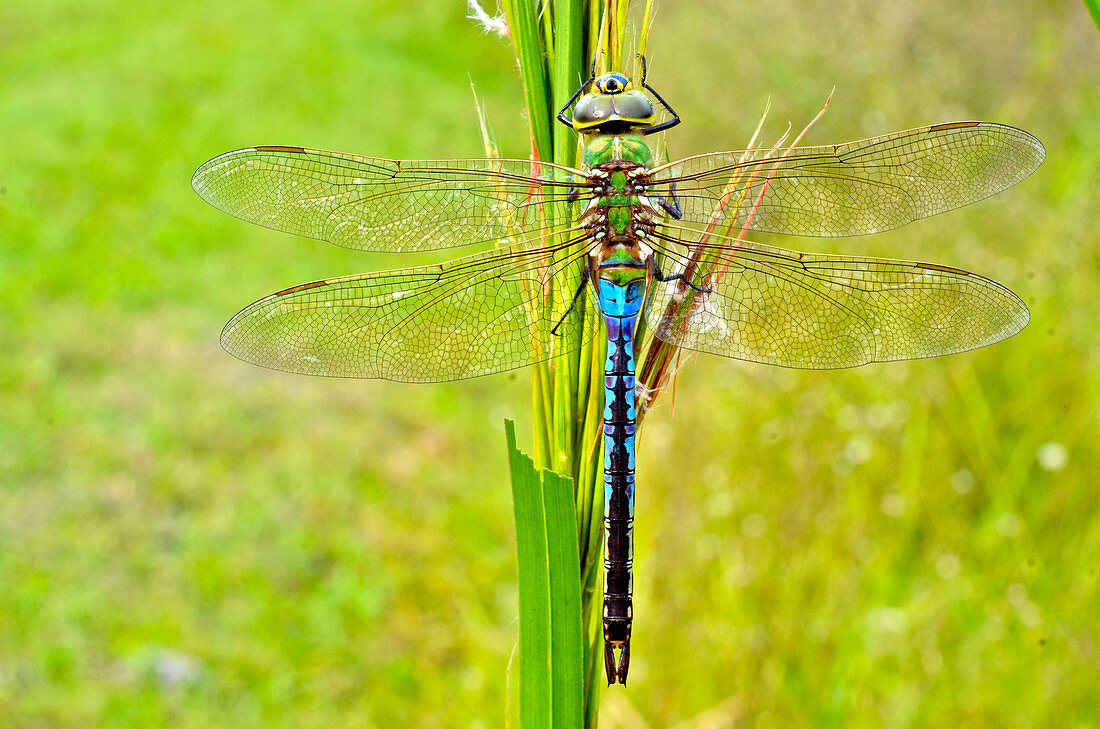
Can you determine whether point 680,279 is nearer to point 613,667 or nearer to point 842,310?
point 842,310

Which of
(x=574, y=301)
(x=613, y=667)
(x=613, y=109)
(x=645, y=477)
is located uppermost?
(x=613, y=109)

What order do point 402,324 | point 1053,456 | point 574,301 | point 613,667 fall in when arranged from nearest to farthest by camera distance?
point 613,667 < point 574,301 < point 402,324 < point 1053,456

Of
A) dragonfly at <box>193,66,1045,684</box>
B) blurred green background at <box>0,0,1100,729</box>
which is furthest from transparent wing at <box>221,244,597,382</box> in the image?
blurred green background at <box>0,0,1100,729</box>

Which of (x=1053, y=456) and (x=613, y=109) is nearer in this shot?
(x=613, y=109)

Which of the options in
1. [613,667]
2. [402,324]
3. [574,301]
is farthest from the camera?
[402,324]

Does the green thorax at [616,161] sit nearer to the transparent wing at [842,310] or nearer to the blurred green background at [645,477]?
the transparent wing at [842,310]

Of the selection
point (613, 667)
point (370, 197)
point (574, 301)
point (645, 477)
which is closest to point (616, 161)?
point (574, 301)

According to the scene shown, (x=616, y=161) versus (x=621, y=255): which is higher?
(x=616, y=161)
